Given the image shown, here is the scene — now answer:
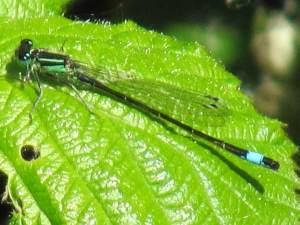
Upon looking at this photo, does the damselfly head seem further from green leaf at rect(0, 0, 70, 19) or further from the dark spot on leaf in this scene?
the dark spot on leaf

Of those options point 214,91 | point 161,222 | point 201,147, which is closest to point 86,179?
point 161,222

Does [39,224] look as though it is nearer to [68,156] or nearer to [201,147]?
[68,156]

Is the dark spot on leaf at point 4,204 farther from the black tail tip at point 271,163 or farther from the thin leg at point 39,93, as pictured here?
the black tail tip at point 271,163

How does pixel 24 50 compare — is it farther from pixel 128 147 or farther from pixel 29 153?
pixel 128 147

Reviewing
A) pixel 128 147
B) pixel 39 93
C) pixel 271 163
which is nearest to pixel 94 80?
pixel 39 93

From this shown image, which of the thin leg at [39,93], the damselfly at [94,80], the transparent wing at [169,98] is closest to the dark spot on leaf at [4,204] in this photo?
the thin leg at [39,93]
